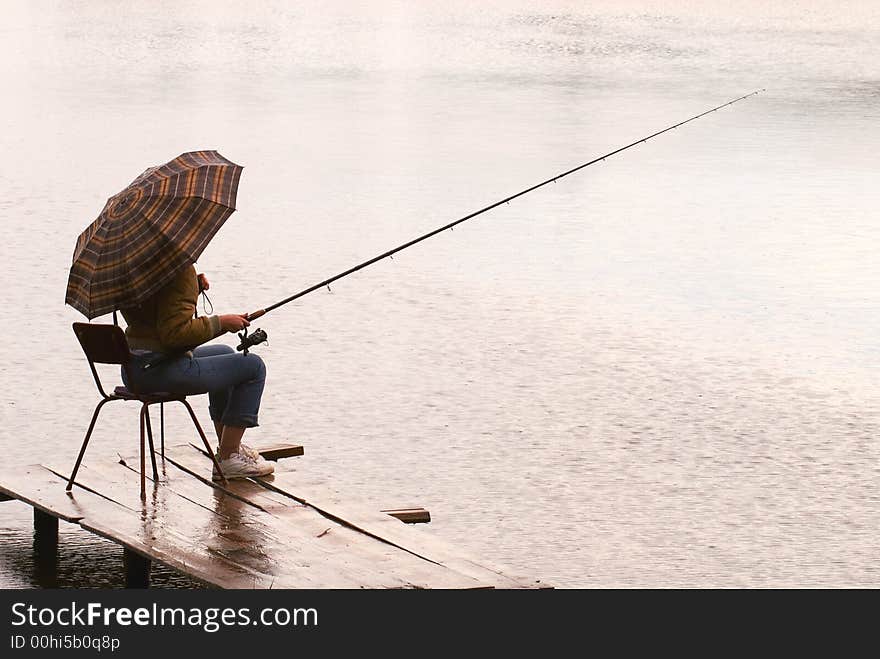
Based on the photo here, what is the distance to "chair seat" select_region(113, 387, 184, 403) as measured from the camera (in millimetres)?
6980

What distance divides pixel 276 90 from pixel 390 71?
124 inches

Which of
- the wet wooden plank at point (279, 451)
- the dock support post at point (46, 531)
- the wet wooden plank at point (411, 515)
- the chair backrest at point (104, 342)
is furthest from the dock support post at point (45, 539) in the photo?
the wet wooden plank at point (411, 515)

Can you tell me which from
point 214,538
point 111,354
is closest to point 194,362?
point 111,354

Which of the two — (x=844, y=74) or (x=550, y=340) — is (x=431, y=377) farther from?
(x=844, y=74)

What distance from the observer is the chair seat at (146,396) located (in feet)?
22.9

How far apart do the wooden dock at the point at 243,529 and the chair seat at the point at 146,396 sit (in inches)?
14.1

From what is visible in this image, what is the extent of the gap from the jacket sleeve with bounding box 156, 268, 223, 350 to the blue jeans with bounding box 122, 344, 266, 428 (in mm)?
141

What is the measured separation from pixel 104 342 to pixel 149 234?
44 centimetres

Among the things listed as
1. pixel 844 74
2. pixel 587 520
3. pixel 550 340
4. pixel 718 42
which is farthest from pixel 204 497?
pixel 718 42

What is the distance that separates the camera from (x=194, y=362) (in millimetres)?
7086

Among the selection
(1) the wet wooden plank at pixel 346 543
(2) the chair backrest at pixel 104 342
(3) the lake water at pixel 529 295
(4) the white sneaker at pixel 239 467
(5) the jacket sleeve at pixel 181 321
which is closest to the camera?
(1) the wet wooden plank at pixel 346 543

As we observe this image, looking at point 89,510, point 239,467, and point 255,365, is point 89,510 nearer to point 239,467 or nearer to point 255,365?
point 239,467

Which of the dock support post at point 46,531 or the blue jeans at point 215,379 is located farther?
the dock support post at point 46,531

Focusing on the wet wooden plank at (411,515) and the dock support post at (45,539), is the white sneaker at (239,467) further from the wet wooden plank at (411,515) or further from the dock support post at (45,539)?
the dock support post at (45,539)
